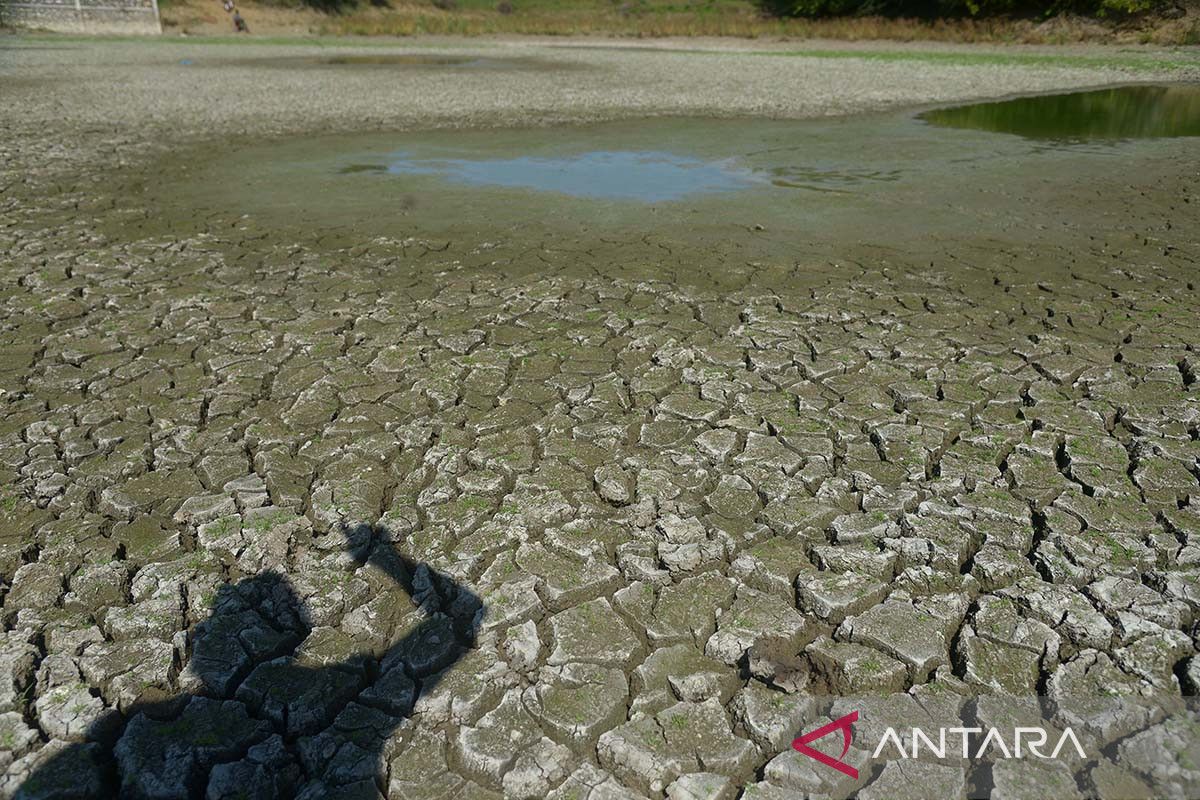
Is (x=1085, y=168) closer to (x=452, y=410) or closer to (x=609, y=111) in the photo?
(x=609, y=111)

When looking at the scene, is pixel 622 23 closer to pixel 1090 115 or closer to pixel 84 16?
pixel 84 16

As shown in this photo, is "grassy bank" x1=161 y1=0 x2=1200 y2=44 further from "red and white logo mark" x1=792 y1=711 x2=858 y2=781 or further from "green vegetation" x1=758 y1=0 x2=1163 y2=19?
"red and white logo mark" x1=792 y1=711 x2=858 y2=781

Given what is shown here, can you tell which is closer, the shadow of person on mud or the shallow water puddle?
the shadow of person on mud

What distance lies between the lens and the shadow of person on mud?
2.22 meters

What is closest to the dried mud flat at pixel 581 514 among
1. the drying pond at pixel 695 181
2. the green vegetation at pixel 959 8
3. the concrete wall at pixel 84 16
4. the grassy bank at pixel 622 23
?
the drying pond at pixel 695 181

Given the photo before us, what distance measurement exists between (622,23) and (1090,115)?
2707 centimetres

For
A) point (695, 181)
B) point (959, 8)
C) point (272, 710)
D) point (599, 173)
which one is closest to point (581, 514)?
point (272, 710)

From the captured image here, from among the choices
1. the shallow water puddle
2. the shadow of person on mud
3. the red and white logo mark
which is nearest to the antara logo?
the red and white logo mark

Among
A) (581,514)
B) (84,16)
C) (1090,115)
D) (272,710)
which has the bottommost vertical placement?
(272,710)

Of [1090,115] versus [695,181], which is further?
[1090,115]

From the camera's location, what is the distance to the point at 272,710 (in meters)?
2.44

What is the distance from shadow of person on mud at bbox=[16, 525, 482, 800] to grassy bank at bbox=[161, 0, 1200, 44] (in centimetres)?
2836

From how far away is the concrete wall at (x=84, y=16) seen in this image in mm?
31031

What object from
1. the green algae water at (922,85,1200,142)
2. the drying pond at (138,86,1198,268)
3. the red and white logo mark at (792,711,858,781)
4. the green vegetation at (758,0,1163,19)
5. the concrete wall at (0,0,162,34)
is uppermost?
the green vegetation at (758,0,1163,19)
